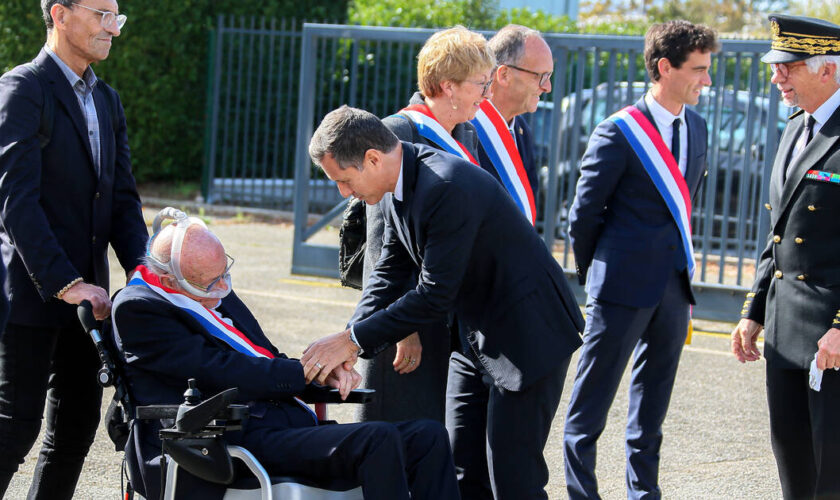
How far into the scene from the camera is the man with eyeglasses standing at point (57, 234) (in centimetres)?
388

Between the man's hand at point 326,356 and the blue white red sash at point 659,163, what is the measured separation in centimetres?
161

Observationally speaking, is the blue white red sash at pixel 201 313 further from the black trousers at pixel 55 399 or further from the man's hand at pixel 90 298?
the black trousers at pixel 55 399

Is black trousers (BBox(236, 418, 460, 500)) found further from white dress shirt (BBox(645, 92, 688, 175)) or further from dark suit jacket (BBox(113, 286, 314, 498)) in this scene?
white dress shirt (BBox(645, 92, 688, 175))

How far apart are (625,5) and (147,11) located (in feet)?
89.2

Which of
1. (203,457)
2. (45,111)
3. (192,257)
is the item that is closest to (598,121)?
(45,111)

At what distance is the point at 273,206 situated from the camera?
13789mm

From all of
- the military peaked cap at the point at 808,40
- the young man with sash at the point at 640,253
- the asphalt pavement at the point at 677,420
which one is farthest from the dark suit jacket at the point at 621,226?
the asphalt pavement at the point at 677,420

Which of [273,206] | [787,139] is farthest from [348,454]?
[273,206]

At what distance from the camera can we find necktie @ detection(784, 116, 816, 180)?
3.99m

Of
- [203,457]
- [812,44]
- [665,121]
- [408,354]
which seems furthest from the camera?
[665,121]

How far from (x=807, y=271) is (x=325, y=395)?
1760 mm

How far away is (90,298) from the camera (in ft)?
12.5

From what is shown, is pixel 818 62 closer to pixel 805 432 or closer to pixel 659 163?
pixel 659 163

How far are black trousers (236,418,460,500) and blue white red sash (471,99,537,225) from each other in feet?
4.41
